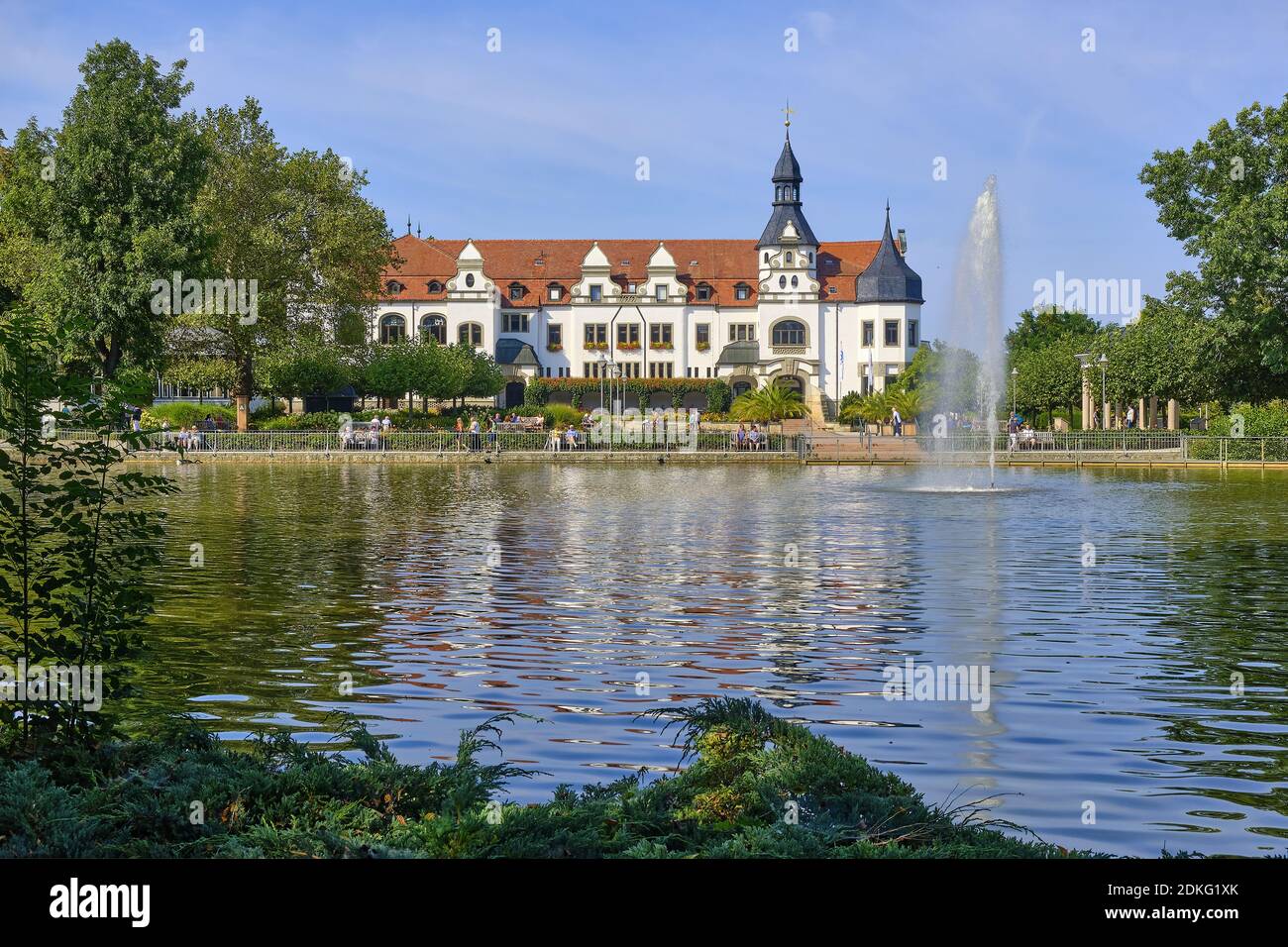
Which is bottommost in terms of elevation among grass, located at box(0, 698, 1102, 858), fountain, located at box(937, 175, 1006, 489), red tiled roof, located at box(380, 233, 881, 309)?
grass, located at box(0, 698, 1102, 858)

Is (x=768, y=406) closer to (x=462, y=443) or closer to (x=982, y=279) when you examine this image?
(x=462, y=443)

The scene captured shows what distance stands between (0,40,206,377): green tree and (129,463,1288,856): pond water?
22.4m

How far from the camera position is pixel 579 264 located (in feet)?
353

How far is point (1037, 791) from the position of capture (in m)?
8.84

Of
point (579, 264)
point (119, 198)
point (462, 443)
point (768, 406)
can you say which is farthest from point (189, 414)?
point (579, 264)

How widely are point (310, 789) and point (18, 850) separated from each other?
1.41 metres

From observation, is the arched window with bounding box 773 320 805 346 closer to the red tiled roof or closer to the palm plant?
the red tiled roof

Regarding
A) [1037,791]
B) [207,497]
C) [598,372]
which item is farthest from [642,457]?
[1037,791]

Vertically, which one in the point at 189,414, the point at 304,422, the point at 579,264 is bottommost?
the point at 304,422

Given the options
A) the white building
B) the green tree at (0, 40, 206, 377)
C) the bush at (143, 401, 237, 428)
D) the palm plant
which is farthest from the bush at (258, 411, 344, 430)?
the white building

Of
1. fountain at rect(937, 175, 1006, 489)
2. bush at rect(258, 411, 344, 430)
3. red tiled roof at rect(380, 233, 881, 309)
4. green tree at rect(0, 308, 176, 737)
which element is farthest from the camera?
red tiled roof at rect(380, 233, 881, 309)

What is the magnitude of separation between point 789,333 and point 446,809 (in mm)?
97247

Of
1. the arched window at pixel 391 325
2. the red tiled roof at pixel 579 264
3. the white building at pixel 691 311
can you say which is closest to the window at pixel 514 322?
the white building at pixel 691 311

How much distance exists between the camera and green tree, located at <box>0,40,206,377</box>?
50938mm
